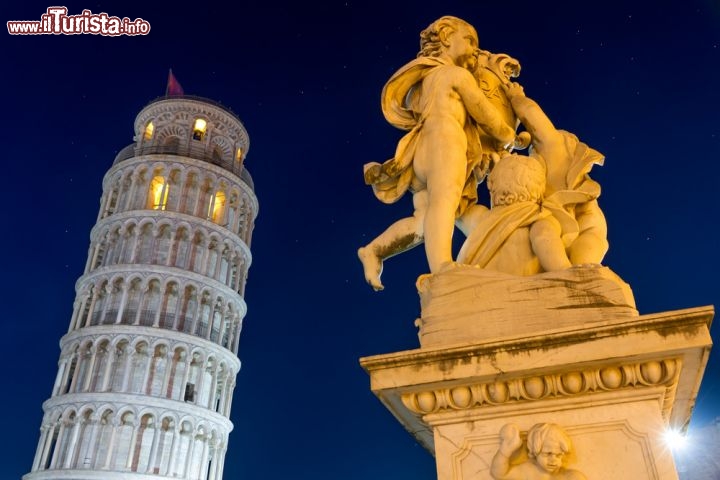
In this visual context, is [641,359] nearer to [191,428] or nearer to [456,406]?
[456,406]

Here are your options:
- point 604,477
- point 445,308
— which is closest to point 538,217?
point 445,308

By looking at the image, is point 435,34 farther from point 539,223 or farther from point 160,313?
point 160,313

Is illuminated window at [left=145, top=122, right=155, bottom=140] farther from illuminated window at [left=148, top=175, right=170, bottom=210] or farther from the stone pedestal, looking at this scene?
the stone pedestal

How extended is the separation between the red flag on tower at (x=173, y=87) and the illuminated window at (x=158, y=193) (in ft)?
25.6

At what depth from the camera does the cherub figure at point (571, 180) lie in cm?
263

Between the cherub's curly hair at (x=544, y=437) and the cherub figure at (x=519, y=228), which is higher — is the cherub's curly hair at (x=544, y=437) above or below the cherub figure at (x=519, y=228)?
below

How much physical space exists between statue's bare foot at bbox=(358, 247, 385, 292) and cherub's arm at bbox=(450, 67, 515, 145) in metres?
0.92

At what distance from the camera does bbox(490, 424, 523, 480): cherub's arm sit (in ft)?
5.93

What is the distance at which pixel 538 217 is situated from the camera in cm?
257

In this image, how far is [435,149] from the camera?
292 centimetres

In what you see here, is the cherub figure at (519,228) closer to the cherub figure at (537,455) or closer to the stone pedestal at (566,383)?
the stone pedestal at (566,383)

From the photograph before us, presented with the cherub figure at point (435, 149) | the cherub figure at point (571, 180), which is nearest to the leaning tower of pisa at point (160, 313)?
the cherub figure at point (435, 149)

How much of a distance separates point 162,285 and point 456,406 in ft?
106

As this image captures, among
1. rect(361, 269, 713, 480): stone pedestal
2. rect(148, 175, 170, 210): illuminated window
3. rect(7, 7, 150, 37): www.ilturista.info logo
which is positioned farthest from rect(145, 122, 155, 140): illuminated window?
rect(361, 269, 713, 480): stone pedestal
